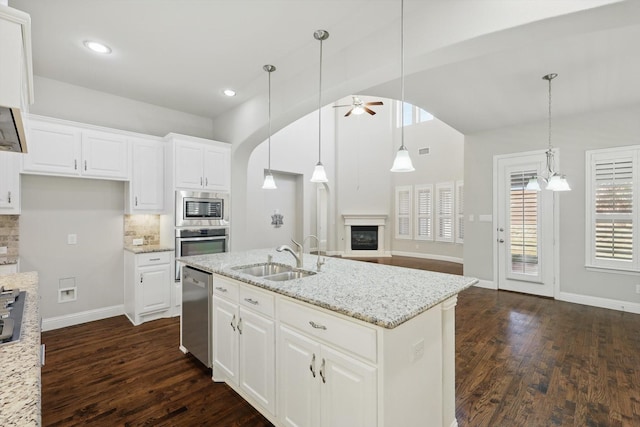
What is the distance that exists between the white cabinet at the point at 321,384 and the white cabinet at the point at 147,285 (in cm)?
264

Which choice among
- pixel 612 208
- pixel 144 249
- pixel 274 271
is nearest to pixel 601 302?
pixel 612 208

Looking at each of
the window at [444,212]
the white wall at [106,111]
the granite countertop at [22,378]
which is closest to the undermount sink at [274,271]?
the granite countertop at [22,378]

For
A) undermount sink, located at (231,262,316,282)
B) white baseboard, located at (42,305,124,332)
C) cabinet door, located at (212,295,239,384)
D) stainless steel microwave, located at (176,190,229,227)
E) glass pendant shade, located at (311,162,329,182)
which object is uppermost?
glass pendant shade, located at (311,162,329,182)

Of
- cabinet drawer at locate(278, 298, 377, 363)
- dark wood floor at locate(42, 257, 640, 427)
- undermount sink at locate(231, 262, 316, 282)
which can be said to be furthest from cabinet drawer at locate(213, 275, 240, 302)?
dark wood floor at locate(42, 257, 640, 427)

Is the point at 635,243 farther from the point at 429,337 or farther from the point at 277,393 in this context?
the point at 277,393

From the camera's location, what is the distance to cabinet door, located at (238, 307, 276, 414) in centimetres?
186

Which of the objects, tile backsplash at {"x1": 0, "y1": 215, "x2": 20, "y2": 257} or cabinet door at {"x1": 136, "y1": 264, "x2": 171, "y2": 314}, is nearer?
tile backsplash at {"x1": 0, "y1": 215, "x2": 20, "y2": 257}

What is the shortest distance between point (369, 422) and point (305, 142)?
7166mm

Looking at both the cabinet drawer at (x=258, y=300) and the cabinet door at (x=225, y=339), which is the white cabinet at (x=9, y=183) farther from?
the cabinet drawer at (x=258, y=300)

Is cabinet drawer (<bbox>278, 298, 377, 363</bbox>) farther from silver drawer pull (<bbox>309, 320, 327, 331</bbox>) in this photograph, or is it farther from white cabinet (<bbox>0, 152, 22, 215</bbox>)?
white cabinet (<bbox>0, 152, 22, 215</bbox>)

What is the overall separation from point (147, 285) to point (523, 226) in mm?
5475

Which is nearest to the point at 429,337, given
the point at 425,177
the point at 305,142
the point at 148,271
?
the point at 148,271

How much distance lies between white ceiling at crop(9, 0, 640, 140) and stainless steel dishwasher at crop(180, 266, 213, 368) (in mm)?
2059

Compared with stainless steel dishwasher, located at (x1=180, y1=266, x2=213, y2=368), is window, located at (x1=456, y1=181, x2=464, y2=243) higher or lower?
higher
